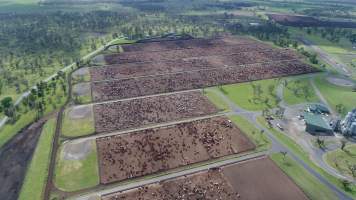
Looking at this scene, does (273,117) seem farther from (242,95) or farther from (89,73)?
(89,73)

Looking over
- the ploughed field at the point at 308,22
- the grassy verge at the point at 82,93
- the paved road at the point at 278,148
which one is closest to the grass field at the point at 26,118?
the grassy verge at the point at 82,93

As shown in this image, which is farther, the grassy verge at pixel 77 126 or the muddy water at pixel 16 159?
the grassy verge at pixel 77 126

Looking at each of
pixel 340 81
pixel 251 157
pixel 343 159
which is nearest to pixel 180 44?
pixel 340 81

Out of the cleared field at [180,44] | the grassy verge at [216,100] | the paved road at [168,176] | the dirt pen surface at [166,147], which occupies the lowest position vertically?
the paved road at [168,176]

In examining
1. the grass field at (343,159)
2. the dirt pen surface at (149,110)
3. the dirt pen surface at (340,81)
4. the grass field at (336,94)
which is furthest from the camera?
the dirt pen surface at (340,81)

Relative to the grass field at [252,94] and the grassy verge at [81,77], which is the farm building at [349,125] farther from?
the grassy verge at [81,77]

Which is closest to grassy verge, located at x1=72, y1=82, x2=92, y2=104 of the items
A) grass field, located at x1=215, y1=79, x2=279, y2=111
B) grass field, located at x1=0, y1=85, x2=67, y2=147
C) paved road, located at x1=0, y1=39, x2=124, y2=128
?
grass field, located at x1=0, y1=85, x2=67, y2=147

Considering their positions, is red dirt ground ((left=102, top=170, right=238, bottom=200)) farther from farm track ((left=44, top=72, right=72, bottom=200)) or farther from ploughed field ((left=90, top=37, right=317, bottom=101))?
ploughed field ((left=90, top=37, right=317, bottom=101))
